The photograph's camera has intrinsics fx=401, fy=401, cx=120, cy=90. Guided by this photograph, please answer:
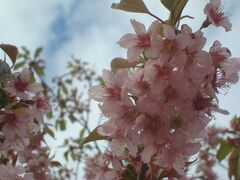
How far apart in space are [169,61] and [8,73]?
0.93m

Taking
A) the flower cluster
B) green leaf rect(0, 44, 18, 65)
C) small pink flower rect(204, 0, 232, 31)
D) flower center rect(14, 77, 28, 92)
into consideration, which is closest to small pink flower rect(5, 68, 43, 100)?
flower center rect(14, 77, 28, 92)

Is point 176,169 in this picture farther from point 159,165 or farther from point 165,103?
point 165,103

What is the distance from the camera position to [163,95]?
165 centimetres

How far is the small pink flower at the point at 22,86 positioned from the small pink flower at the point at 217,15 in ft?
3.37

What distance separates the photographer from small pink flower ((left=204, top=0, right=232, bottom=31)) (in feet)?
6.68

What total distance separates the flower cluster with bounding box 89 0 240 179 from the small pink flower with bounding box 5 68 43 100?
489 millimetres

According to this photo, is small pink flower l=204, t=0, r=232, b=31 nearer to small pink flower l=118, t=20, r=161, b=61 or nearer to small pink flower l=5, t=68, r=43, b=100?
small pink flower l=118, t=20, r=161, b=61

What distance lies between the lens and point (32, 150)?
12.9 feet

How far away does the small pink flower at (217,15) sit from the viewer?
2037mm

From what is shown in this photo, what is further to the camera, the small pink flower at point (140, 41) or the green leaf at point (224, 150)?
the green leaf at point (224, 150)

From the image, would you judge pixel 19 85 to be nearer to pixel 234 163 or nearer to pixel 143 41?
pixel 143 41

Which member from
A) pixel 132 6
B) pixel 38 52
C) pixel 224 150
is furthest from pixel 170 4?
pixel 38 52

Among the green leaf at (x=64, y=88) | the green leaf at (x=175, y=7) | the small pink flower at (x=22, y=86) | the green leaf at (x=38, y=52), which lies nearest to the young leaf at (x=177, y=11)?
the green leaf at (x=175, y=7)

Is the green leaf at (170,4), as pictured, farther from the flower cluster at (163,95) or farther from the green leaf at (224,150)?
the green leaf at (224,150)
